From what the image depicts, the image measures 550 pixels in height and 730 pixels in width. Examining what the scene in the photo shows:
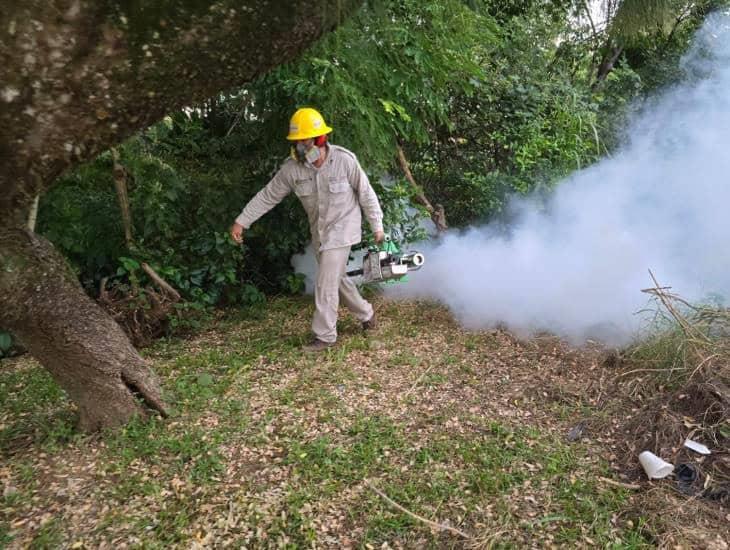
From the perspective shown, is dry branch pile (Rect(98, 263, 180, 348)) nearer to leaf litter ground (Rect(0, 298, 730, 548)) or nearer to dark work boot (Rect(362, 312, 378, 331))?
leaf litter ground (Rect(0, 298, 730, 548))

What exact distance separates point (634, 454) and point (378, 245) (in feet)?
7.70

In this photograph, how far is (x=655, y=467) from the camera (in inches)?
104

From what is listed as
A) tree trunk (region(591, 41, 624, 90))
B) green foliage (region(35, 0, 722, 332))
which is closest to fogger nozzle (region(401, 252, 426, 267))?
green foliage (region(35, 0, 722, 332))

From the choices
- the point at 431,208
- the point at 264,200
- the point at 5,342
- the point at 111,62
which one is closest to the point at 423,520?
the point at 111,62

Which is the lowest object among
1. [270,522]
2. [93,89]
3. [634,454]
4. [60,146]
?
[634,454]

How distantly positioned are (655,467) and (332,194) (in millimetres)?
2678

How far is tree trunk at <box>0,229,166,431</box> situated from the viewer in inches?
98.3

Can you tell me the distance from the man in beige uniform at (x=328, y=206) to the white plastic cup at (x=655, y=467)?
2.30m

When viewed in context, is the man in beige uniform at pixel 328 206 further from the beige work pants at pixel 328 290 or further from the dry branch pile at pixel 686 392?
the dry branch pile at pixel 686 392

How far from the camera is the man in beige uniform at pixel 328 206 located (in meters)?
4.07

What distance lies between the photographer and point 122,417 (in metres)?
3.04

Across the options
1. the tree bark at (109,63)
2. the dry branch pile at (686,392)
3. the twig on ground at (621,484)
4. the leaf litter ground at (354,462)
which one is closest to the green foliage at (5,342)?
the leaf litter ground at (354,462)

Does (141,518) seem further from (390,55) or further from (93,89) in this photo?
(390,55)

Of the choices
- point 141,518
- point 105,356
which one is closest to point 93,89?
point 105,356
